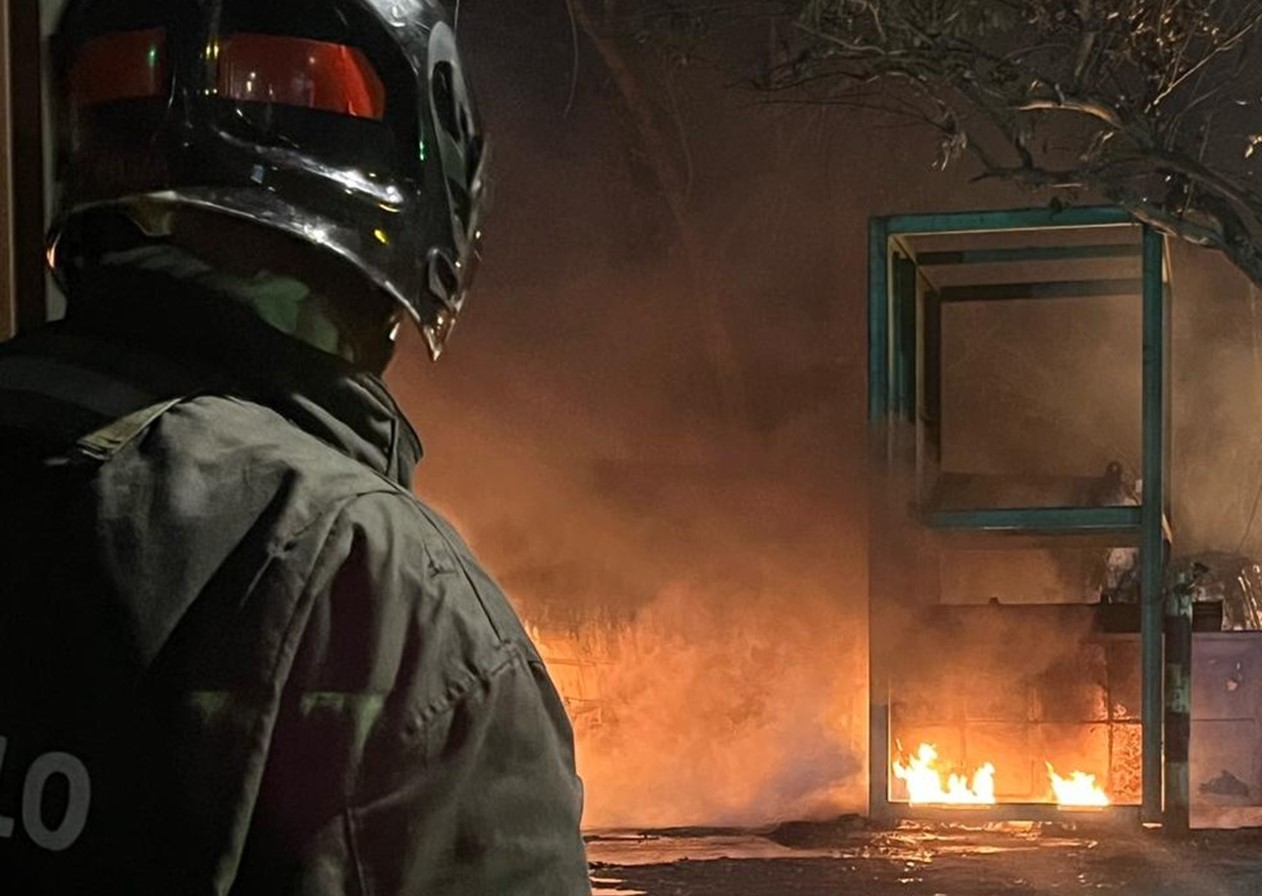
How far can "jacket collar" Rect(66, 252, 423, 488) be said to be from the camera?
1.71 feet

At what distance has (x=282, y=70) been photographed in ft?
1.86

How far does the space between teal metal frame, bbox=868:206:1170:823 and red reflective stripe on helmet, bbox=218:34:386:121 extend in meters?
2.69

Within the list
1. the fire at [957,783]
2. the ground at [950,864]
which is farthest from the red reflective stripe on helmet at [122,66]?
the fire at [957,783]

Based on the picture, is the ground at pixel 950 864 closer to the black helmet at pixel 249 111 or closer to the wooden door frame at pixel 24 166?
the wooden door frame at pixel 24 166

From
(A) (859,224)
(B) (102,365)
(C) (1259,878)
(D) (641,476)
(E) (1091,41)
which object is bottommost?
(C) (1259,878)

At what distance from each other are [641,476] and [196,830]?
3.40 metres

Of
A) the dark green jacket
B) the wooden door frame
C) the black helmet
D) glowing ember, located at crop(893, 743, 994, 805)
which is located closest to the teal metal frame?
glowing ember, located at crop(893, 743, 994, 805)

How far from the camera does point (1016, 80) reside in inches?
114

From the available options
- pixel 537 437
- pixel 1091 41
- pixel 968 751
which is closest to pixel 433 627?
pixel 1091 41

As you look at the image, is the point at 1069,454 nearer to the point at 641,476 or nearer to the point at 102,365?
the point at 641,476

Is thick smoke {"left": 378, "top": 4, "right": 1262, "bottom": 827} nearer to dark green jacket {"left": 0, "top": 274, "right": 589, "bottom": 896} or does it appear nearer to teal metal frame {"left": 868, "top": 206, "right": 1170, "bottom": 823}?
teal metal frame {"left": 868, "top": 206, "right": 1170, "bottom": 823}

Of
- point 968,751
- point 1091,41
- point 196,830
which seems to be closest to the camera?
point 196,830

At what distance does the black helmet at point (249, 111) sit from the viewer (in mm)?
563

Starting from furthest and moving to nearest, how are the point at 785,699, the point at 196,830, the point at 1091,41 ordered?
1. the point at 785,699
2. the point at 1091,41
3. the point at 196,830
